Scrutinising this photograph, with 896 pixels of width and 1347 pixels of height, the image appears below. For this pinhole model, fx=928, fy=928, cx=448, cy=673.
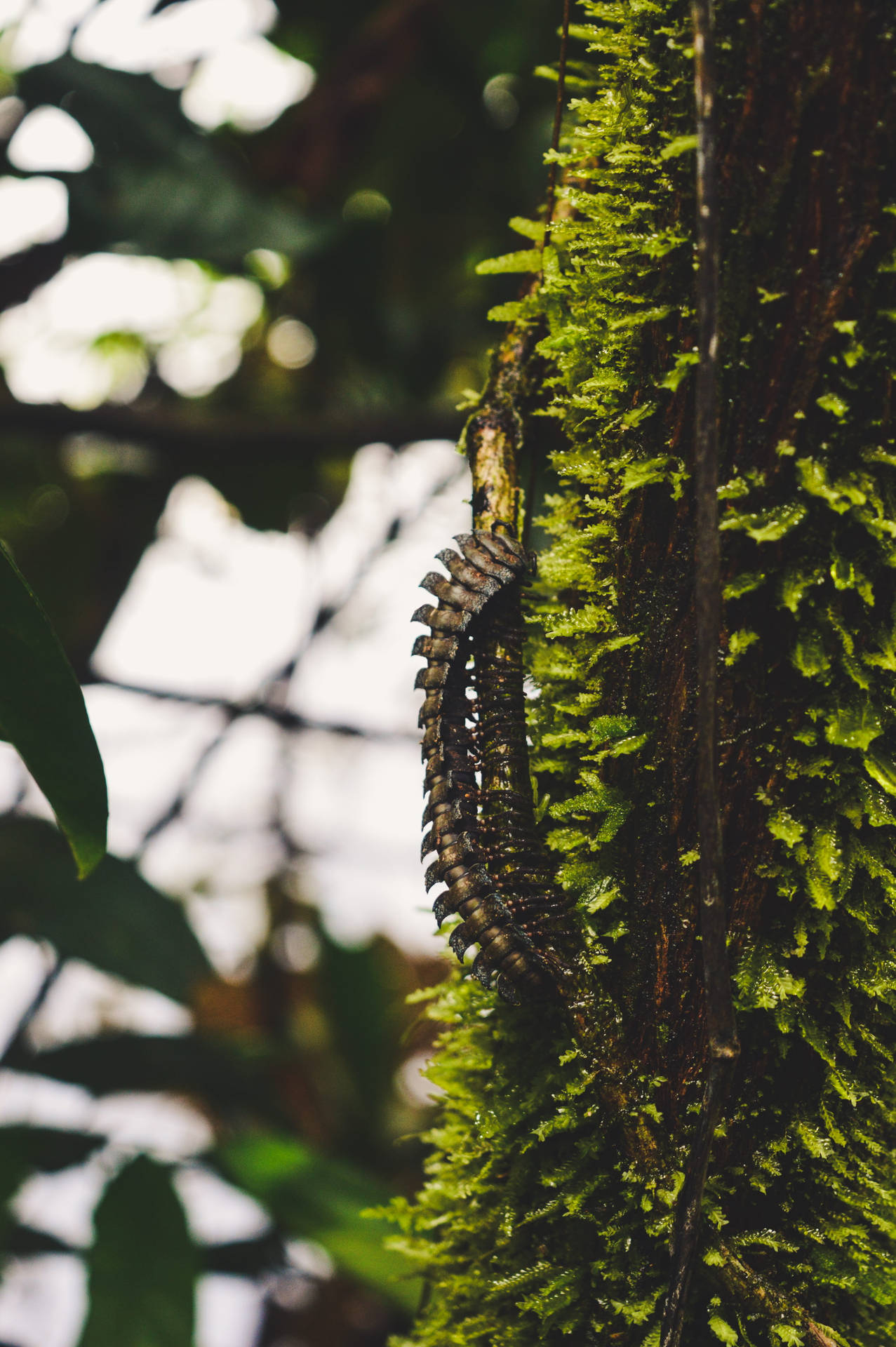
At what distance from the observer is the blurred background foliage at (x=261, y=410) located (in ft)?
4.09

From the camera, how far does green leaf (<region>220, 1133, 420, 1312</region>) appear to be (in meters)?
1.29

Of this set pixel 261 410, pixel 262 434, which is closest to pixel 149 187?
pixel 262 434

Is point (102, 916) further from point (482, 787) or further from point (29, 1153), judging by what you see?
point (482, 787)

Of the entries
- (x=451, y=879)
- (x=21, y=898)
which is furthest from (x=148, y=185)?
(x=451, y=879)

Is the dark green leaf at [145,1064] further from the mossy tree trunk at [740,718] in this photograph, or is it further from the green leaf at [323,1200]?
the mossy tree trunk at [740,718]

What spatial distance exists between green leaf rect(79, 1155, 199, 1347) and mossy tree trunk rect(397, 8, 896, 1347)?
0.69 m

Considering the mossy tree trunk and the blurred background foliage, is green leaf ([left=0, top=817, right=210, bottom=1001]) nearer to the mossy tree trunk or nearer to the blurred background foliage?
the blurred background foliage

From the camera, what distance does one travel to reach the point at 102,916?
1223 millimetres

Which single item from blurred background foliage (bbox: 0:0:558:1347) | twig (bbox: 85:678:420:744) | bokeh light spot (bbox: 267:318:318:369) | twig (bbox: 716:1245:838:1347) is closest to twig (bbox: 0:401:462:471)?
blurred background foliage (bbox: 0:0:558:1347)

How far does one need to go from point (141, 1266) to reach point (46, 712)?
874 millimetres

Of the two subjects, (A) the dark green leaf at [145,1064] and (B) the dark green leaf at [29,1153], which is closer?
(B) the dark green leaf at [29,1153]

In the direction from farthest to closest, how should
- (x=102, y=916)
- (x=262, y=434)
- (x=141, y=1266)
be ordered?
(x=262, y=434), (x=102, y=916), (x=141, y=1266)

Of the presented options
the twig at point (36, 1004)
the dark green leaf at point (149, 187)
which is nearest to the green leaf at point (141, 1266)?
the twig at point (36, 1004)

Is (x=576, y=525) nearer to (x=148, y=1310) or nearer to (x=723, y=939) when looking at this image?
(x=723, y=939)
